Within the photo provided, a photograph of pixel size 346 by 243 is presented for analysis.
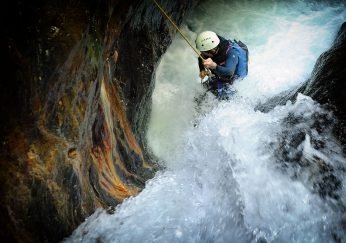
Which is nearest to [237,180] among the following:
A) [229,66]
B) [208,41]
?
[229,66]

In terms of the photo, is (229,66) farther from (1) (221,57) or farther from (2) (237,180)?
(2) (237,180)

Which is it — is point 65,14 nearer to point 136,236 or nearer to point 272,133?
point 136,236

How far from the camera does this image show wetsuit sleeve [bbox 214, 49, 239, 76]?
16.4ft

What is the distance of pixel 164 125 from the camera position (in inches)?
230

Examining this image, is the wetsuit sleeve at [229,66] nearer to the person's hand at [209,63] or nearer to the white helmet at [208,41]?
the person's hand at [209,63]

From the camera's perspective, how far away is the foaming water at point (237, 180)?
3.43 metres

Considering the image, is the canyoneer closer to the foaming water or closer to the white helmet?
the white helmet

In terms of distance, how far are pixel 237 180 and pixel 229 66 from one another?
2.10 meters

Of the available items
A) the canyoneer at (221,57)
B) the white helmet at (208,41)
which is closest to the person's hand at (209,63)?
the canyoneer at (221,57)

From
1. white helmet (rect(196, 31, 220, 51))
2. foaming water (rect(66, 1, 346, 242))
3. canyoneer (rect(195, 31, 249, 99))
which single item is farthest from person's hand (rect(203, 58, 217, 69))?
foaming water (rect(66, 1, 346, 242))

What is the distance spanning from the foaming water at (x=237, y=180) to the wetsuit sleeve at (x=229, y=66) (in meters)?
0.82

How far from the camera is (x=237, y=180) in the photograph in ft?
13.0

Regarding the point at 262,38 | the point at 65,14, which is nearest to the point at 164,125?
the point at 65,14

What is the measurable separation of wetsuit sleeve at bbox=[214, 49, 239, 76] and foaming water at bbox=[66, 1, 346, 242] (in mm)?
819
